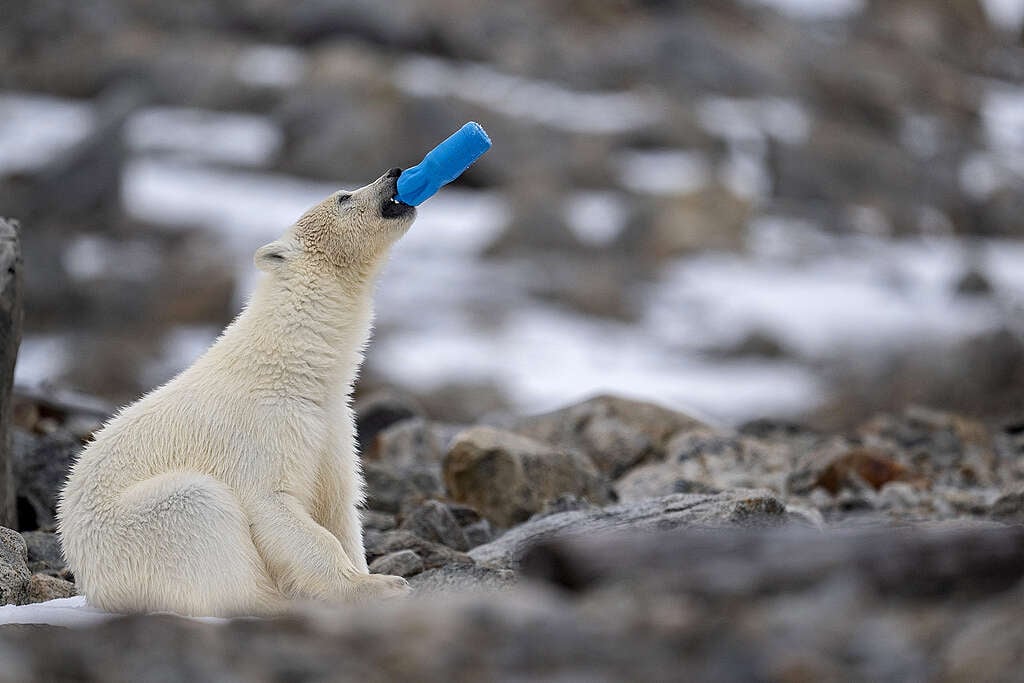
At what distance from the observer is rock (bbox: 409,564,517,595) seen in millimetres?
5289

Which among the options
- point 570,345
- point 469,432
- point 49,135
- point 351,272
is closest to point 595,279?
point 570,345

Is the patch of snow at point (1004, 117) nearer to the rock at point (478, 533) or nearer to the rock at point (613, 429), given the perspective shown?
the rock at point (613, 429)

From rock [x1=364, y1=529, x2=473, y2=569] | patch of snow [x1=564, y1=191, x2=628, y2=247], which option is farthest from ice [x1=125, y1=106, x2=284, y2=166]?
rock [x1=364, y1=529, x2=473, y2=569]

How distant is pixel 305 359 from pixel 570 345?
1933cm

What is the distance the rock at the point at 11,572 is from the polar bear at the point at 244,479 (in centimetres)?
46

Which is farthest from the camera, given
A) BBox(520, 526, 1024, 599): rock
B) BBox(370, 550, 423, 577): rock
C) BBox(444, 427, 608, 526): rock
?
BBox(444, 427, 608, 526): rock

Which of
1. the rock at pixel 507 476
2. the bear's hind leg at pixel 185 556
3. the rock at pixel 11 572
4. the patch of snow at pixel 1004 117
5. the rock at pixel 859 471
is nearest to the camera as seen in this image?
the bear's hind leg at pixel 185 556

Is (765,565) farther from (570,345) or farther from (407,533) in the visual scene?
(570,345)

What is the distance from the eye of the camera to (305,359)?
570 cm

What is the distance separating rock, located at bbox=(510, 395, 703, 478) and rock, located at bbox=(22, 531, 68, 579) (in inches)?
176

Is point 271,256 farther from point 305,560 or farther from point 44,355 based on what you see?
point 44,355

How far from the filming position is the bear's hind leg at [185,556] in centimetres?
509

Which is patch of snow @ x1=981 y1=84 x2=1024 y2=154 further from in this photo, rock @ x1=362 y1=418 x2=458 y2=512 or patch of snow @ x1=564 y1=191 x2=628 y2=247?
rock @ x1=362 y1=418 x2=458 y2=512

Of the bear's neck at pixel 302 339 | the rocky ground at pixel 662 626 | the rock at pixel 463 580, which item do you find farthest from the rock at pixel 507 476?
the rocky ground at pixel 662 626
